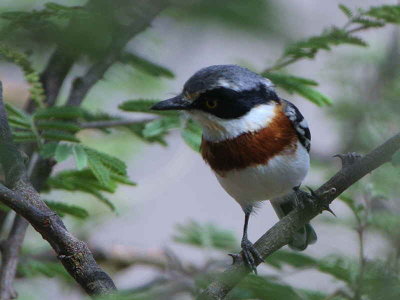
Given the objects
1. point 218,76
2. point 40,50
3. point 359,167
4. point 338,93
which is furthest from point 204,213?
point 40,50

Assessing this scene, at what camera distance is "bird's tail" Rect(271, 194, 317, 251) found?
11.7 feet

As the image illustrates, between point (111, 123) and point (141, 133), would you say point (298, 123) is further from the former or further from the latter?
point (111, 123)

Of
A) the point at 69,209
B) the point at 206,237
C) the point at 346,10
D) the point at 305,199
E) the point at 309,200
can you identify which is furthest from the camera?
the point at 206,237

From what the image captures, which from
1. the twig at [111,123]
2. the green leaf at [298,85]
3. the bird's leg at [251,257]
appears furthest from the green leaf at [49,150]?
the green leaf at [298,85]

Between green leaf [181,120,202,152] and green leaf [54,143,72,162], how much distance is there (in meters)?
0.71

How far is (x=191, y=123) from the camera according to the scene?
143 inches

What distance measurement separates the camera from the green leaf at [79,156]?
2.97 m

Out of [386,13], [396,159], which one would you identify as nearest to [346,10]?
[386,13]

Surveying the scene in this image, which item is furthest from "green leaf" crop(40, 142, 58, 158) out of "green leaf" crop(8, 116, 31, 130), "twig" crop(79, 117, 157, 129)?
"twig" crop(79, 117, 157, 129)

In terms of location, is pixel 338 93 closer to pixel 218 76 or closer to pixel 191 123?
pixel 191 123

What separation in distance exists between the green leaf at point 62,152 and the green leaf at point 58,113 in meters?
0.14

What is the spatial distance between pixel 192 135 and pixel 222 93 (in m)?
0.57

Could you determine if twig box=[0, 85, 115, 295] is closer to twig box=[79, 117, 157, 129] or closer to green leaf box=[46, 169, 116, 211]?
green leaf box=[46, 169, 116, 211]

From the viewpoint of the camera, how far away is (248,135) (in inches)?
127
